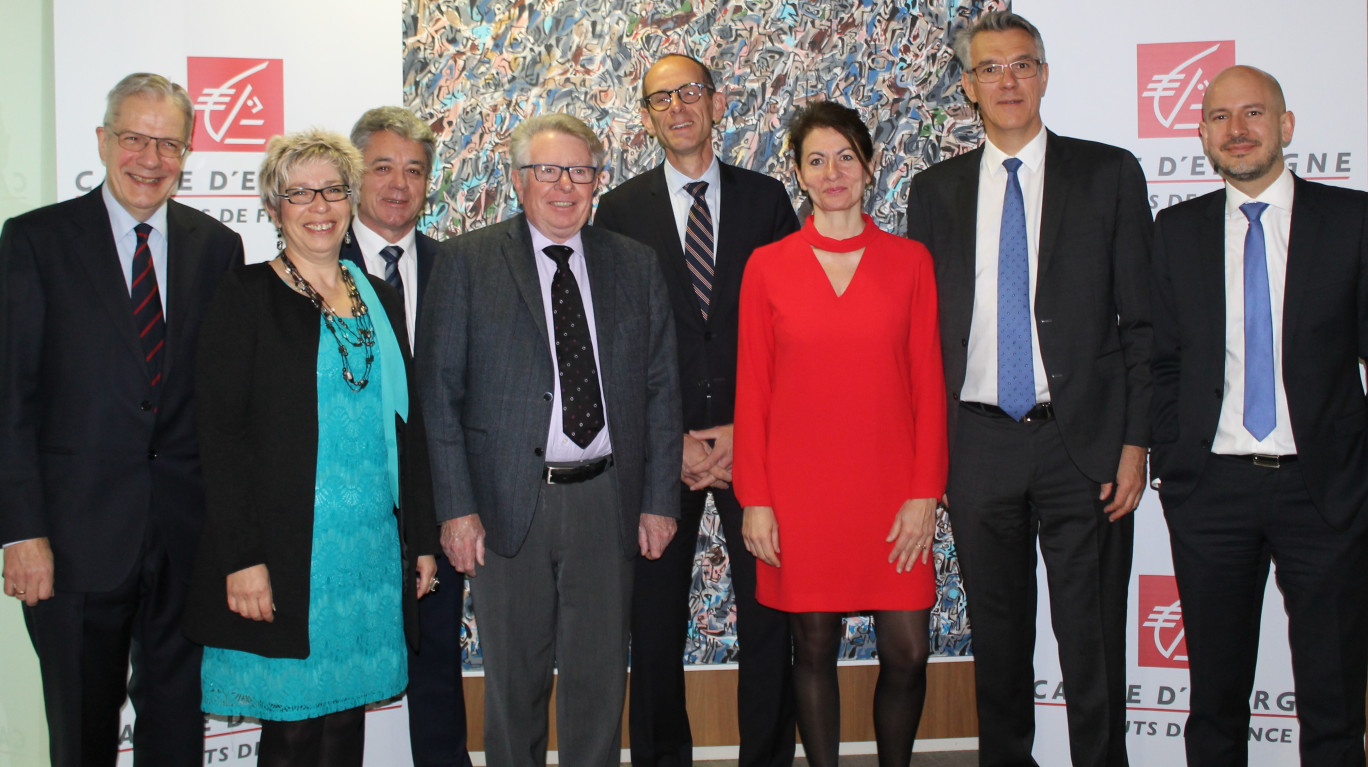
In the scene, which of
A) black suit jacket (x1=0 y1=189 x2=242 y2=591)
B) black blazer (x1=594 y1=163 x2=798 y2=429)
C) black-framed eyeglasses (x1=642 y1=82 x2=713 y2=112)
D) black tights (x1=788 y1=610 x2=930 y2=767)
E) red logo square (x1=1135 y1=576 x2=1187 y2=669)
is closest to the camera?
black suit jacket (x1=0 y1=189 x2=242 y2=591)

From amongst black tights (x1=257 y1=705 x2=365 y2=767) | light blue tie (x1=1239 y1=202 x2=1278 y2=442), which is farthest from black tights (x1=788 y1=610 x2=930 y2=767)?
black tights (x1=257 y1=705 x2=365 y2=767)

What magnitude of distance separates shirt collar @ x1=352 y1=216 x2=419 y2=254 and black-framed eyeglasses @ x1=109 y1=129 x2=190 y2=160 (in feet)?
1.80

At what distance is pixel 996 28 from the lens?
3064 millimetres

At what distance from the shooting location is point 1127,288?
2.92 m

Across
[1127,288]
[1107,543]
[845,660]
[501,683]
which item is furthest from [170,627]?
[1127,288]

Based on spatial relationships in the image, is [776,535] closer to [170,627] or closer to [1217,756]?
[1217,756]

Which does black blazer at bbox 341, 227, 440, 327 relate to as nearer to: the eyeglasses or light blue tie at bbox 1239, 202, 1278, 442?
the eyeglasses

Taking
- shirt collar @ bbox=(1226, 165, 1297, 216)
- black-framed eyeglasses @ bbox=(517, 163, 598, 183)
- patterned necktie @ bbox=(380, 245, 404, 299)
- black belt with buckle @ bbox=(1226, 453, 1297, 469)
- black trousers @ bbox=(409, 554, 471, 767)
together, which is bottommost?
black trousers @ bbox=(409, 554, 471, 767)

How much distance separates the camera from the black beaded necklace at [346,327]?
2.30m

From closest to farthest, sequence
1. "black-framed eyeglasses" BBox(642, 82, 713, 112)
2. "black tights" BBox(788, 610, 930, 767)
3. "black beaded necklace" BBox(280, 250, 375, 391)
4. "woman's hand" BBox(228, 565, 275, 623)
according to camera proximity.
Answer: "woman's hand" BBox(228, 565, 275, 623)
"black beaded necklace" BBox(280, 250, 375, 391)
"black tights" BBox(788, 610, 930, 767)
"black-framed eyeglasses" BBox(642, 82, 713, 112)

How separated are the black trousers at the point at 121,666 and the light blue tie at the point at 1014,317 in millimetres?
2412

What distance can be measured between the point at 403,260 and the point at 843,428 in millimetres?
1508

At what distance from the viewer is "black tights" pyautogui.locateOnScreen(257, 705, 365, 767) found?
226 cm

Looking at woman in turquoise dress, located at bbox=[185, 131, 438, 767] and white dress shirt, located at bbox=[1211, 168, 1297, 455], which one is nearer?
woman in turquoise dress, located at bbox=[185, 131, 438, 767]
